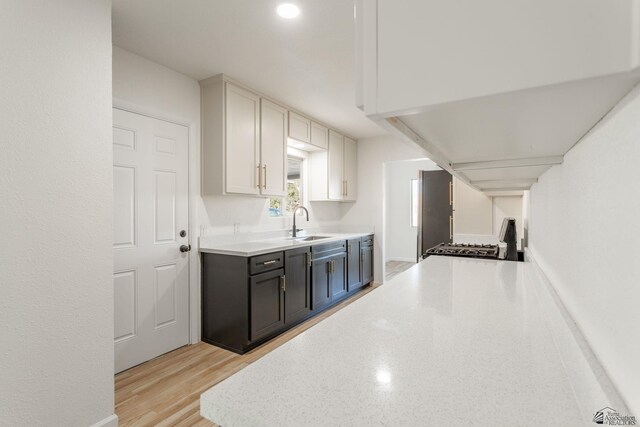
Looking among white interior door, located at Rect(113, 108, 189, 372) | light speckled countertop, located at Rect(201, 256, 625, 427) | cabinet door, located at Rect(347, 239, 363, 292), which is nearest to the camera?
light speckled countertop, located at Rect(201, 256, 625, 427)

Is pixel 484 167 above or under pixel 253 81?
under

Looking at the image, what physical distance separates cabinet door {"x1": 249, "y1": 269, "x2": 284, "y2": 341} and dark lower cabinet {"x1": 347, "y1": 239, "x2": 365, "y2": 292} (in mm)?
1435

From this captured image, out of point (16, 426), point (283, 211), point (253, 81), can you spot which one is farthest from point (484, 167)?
point (283, 211)

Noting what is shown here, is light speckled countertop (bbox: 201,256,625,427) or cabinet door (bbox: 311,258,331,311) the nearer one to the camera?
light speckled countertop (bbox: 201,256,625,427)

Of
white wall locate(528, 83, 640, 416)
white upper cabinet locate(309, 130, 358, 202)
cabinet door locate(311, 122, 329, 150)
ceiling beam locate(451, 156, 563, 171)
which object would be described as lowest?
white wall locate(528, 83, 640, 416)

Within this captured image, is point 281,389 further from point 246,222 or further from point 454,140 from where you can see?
point 246,222

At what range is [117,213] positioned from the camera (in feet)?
7.50

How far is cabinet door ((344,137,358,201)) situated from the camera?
4793 millimetres

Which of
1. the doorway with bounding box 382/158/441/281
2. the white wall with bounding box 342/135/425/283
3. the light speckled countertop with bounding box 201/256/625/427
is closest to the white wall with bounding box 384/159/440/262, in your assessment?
the doorway with bounding box 382/158/441/281

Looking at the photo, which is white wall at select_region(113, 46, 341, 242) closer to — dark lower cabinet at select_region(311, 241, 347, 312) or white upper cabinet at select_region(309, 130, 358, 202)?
dark lower cabinet at select_region(311, 241, 347, 312)

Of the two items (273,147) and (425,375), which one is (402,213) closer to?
(273,147)

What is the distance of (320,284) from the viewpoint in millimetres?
3543

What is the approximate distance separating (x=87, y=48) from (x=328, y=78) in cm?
175

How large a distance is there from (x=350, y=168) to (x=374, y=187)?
1.60ft
